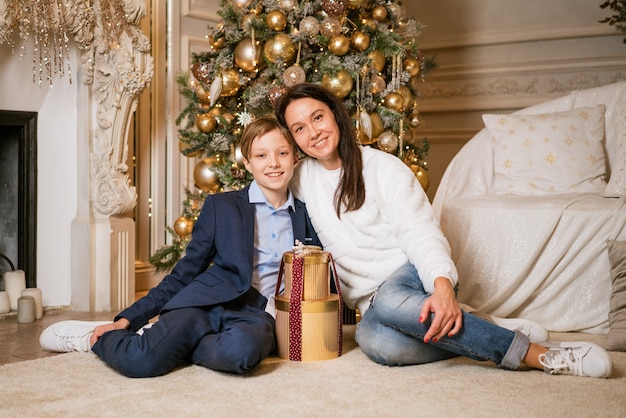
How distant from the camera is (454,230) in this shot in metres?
3.15

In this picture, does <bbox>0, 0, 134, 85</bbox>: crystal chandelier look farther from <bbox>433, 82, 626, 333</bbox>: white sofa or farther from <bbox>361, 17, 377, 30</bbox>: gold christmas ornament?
<bbox>433, 82, 626, 333</bbox>: white sofa

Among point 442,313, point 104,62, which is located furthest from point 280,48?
point 442,313

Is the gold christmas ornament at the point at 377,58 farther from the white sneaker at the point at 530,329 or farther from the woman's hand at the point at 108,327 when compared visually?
the woman's hand at the point at 108,327

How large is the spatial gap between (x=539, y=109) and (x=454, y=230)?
896 millimetres

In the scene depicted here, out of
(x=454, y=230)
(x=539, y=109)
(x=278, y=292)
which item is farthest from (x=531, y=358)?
(x=539, y=109)

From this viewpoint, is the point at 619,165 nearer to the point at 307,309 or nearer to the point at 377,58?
the point at 377,58

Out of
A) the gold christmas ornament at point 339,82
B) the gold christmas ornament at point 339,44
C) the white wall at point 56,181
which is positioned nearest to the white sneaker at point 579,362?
the gold christmas ornament at point 339,82

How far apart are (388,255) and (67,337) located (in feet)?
3.62

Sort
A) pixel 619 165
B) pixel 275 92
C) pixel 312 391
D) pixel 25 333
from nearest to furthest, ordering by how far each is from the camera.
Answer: pixel 312 391 < pixel 25 333 < pixel 619 165 < pixel 275 92

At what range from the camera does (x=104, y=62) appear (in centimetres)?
336

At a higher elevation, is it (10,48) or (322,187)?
(10,48)

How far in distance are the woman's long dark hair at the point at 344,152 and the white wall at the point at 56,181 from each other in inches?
53.3

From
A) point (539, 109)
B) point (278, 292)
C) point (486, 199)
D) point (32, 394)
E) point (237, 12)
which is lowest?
point (32, 394)

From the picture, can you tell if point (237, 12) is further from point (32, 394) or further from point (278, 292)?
point (32, 394)
